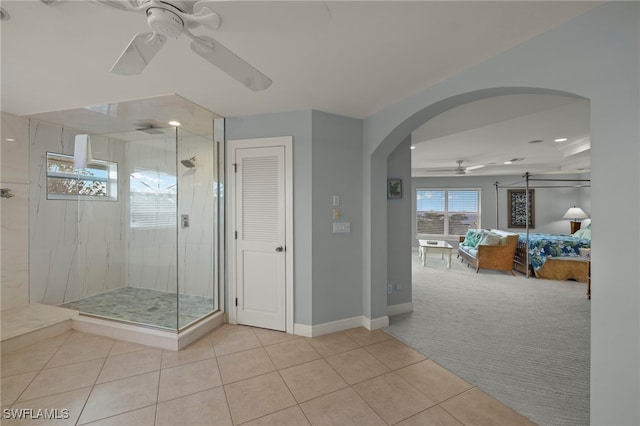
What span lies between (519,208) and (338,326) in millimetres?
7775

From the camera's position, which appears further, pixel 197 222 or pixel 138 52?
pixel 197 222

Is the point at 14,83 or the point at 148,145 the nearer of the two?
the point at 14,83

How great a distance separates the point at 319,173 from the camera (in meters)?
2.99

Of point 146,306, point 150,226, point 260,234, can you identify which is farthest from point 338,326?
point 150,226

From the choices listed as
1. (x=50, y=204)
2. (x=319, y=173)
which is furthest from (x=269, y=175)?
(x=50, y=204)

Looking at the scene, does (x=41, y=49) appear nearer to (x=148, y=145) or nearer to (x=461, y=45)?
(x=148, y=145)

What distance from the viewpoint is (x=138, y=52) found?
123 centimetres

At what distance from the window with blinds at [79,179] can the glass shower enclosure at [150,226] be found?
0.05ft

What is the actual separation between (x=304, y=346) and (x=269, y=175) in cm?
189

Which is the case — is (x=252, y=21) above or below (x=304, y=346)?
above

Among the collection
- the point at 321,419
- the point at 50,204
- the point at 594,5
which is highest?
the point at 594,5

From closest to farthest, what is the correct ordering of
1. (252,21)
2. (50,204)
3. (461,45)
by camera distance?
(252,21) < (461,45) < (50,204)

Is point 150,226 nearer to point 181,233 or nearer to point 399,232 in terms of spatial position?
point 181,233

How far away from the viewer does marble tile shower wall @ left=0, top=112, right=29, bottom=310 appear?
3.15m
